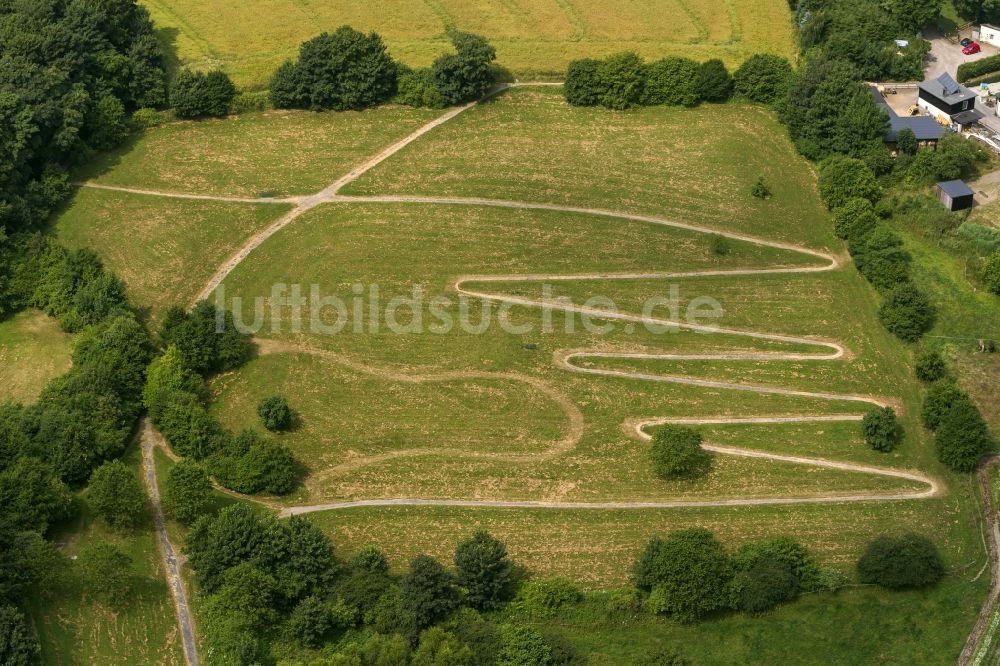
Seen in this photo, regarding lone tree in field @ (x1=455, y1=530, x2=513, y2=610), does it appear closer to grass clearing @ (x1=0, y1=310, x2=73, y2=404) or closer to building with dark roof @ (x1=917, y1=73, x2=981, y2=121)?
grass clearing @ (x1=0, y1=310, x2=73, y2=404)

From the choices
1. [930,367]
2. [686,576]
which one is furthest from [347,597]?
[930,367]

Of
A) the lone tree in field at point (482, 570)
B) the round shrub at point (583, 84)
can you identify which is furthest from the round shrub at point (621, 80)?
the lone tree in field at point (482, 570)

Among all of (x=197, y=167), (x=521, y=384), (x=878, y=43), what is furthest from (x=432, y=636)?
(x=878, y=43)

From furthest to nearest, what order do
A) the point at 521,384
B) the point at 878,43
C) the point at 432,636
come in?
the point at 878,43
the point at 521,384
the point at 432,636

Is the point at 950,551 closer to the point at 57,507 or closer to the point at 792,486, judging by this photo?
the point at 792,486

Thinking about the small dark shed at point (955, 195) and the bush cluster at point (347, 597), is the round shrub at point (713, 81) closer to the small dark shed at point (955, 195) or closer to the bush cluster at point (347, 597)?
the small dark shed at point (955, 195)
